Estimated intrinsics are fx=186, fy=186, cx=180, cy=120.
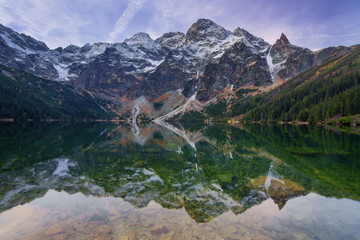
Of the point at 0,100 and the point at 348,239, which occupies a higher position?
the point at 0,100

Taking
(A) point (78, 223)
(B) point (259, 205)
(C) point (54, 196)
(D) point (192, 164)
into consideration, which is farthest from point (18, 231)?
(D) point (192, 164)

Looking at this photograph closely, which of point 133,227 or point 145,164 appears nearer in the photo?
point 133,227

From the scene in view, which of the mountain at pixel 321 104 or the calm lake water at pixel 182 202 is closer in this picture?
the calm lake water at pixel 182 202

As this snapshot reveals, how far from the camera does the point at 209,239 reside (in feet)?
26.8

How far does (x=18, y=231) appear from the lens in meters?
8.57

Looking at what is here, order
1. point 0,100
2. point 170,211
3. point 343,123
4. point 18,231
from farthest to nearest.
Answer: point 0,100 < point 343,123 < point 170,211 < point 18,231

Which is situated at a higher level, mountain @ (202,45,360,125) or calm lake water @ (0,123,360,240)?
mountain @ (202,45,360,125)

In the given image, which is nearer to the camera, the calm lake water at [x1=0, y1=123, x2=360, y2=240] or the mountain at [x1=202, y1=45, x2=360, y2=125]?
the calm lake water at [x1=0, y1=123, x2=360, y2=240]

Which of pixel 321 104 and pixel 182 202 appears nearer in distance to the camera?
pixel 182 202

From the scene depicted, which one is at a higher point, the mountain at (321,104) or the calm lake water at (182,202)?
the mountain at (321,104)

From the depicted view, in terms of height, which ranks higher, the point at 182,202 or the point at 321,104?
the point at 321,104

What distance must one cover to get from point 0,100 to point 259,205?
7229 inches

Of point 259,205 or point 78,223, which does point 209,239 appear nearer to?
point 259,205

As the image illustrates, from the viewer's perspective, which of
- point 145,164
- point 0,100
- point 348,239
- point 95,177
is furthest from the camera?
point 0,100
